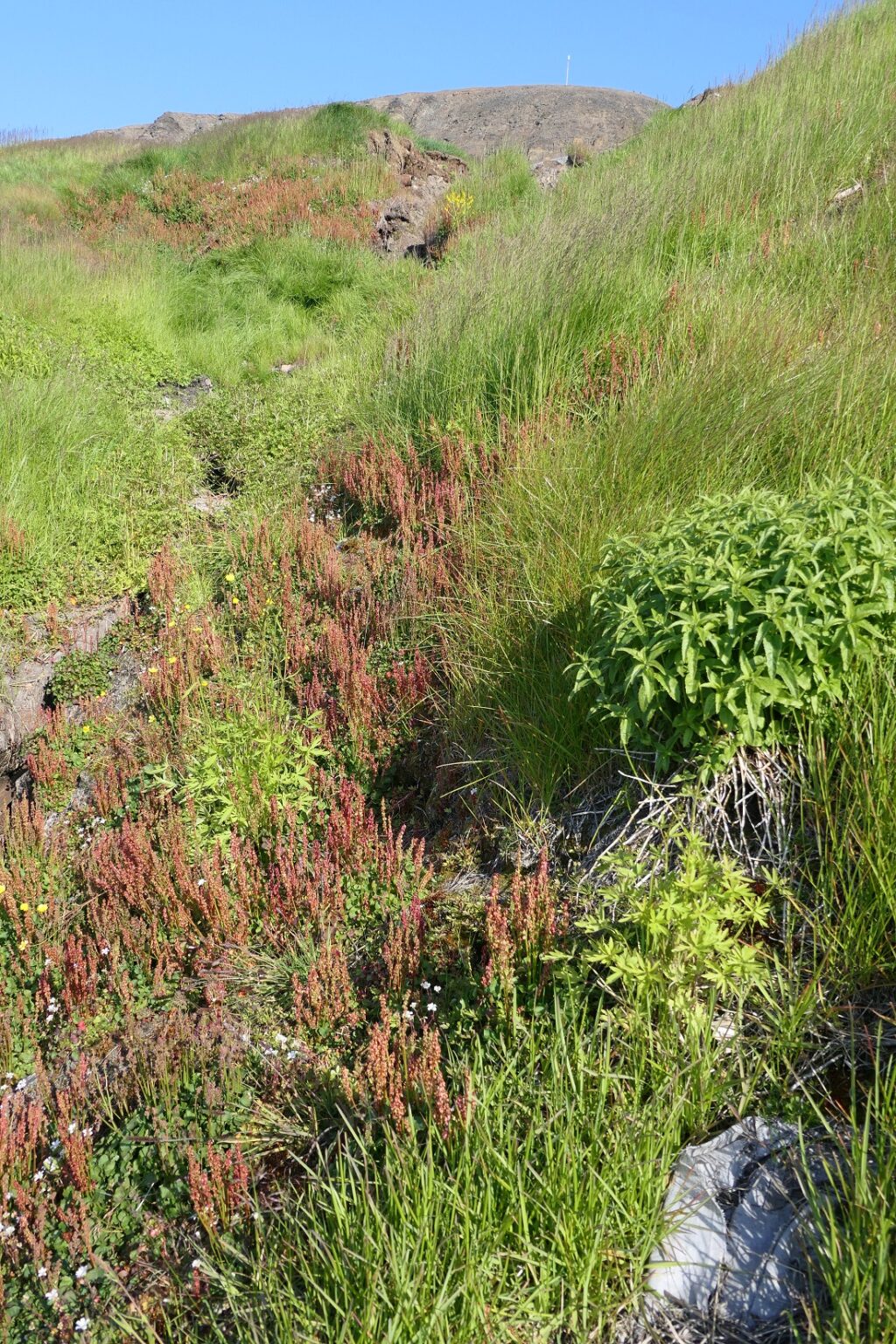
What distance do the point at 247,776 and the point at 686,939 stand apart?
221 centimetres

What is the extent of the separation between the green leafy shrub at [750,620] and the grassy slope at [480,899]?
22cm

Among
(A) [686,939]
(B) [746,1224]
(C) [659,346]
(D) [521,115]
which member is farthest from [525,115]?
(B) [746,1224]

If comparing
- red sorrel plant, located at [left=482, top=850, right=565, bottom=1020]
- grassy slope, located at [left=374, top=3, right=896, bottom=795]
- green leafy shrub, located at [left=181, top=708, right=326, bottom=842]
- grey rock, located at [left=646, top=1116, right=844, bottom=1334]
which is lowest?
grey rock, located at [left=646, top=1116, right=844, bottom=1334]

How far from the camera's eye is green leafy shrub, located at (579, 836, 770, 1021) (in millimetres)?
2367

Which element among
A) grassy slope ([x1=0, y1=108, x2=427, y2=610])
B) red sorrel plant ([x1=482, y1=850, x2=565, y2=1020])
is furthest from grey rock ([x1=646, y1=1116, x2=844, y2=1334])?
grassy slope ([x1=0, y1=108, x2=427, y2=610])

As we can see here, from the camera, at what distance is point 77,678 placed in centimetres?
529

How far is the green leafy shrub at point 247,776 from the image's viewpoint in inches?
153

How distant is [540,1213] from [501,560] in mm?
2869

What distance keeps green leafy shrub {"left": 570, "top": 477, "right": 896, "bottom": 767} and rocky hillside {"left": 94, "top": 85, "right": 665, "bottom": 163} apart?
19881 mm

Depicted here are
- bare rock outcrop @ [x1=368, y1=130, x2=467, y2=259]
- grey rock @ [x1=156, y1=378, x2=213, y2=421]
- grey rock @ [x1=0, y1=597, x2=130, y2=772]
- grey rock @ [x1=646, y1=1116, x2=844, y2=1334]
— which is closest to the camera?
grey rock @ [x1=646, y1=1116, x2=844, y2=1334]

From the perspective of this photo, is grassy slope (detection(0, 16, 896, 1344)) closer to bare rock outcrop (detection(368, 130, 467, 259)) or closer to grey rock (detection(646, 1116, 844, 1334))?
grey rock (detection(646, 1116, 844, 1334))

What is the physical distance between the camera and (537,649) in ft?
12.2

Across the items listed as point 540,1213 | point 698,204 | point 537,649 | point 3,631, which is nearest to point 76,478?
point 3,631

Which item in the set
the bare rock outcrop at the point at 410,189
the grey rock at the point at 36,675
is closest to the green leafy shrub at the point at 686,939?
the grey rock at the point at 36,675
